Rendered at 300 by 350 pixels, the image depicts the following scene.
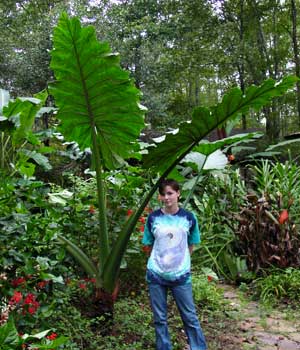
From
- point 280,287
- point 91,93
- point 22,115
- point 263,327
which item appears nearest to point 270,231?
point 280,287

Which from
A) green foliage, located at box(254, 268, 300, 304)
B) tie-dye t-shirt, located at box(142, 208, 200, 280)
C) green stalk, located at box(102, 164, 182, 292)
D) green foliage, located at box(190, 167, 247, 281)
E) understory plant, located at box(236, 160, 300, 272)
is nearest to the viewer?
tie-dye t-shirt, located at box(142, 208, 200, 280)

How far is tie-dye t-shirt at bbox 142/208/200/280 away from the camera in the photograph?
2.84 metres

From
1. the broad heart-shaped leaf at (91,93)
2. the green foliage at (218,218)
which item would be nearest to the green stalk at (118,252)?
the broad heart-shaped leaf at (91,93)

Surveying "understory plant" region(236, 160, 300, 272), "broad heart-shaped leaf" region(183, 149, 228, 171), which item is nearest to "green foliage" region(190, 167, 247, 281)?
"understory plant" region(236, 160, 300, 272)

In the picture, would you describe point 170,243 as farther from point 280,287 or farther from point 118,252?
point 280,287

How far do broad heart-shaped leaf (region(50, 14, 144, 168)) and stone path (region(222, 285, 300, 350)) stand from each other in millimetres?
1626

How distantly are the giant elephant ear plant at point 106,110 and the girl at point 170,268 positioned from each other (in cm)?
19

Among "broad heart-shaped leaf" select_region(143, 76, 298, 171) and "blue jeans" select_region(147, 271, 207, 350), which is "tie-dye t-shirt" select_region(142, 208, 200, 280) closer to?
"blue jeans" select_region(147, 271, 207, 350)

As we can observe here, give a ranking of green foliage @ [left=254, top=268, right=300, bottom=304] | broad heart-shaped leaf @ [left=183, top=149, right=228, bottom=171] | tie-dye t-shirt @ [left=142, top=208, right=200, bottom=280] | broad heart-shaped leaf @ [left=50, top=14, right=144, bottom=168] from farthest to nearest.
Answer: green foliage @ [left=254, top=268, right=300, bottom=304]
broad heart-shaped leaf @ [left=183, top=149, right=228, bottom=171]
tie-dye t-shirt @ [left=142, top=208, right=200, bottom=280]
broad heart-shaped leaf @ [left=50, top=14, right=144, bottom=168]

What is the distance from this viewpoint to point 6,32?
473 inches

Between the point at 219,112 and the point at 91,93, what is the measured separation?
0.80m

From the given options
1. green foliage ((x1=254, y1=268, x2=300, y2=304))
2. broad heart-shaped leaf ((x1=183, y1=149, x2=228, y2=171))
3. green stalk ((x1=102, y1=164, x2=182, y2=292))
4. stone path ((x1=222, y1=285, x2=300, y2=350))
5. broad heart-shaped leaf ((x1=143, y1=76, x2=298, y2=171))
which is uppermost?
broad heart-shaped leaf ((x1=143, y1=76, x2=298, y2=171))

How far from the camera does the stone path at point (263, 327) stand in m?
3.39

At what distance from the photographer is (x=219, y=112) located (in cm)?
284
